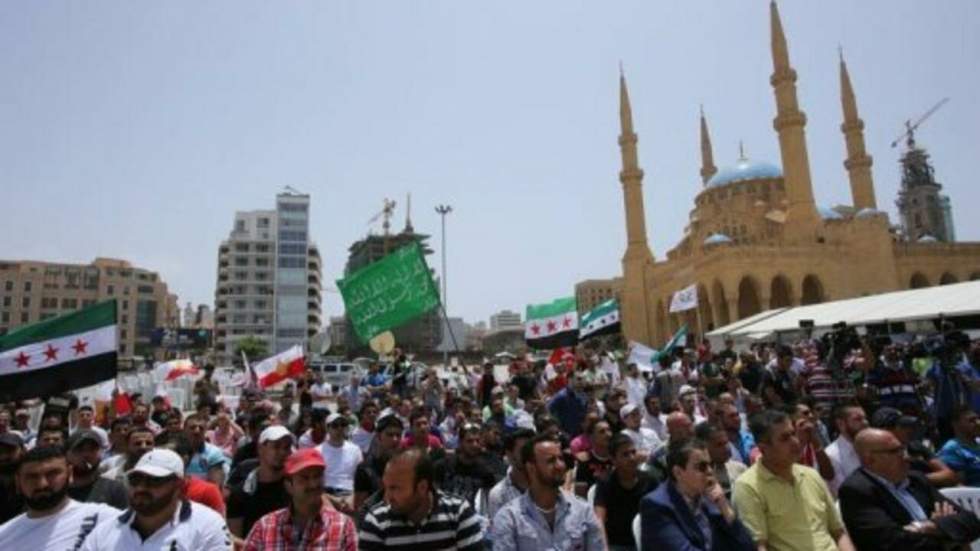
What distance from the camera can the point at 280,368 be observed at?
1491cm

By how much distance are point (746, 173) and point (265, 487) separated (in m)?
51.8

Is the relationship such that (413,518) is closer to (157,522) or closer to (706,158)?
(157,522)

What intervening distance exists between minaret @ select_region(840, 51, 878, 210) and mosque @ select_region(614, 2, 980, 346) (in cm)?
7

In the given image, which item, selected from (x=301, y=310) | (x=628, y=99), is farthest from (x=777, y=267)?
(x=301, y=310)

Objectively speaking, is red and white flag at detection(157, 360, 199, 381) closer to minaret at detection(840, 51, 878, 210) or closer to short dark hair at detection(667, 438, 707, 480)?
short dark hair at detection(667, 438, 707, 480)

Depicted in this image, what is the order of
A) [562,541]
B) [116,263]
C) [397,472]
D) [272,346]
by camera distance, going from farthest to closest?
[116,263]
[272,346]
[562,541]
[397,472]

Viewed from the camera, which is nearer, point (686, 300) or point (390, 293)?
point (390, 293)

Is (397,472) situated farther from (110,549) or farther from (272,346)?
(272,346)

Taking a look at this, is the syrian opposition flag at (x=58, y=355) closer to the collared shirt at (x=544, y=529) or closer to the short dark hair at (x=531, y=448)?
the short dark hair at (x=531, y=448)

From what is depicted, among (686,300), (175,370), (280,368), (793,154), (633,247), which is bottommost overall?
(280,368)

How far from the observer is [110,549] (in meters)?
2.98

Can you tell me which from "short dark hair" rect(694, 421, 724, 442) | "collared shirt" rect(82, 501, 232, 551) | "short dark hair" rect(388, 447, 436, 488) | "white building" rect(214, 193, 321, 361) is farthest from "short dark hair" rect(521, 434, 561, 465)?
"white building" rect(214, 193, 321, 361)

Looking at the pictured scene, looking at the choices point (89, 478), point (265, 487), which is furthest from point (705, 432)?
point (89, 478)

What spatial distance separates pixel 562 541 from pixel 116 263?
4152 inches
